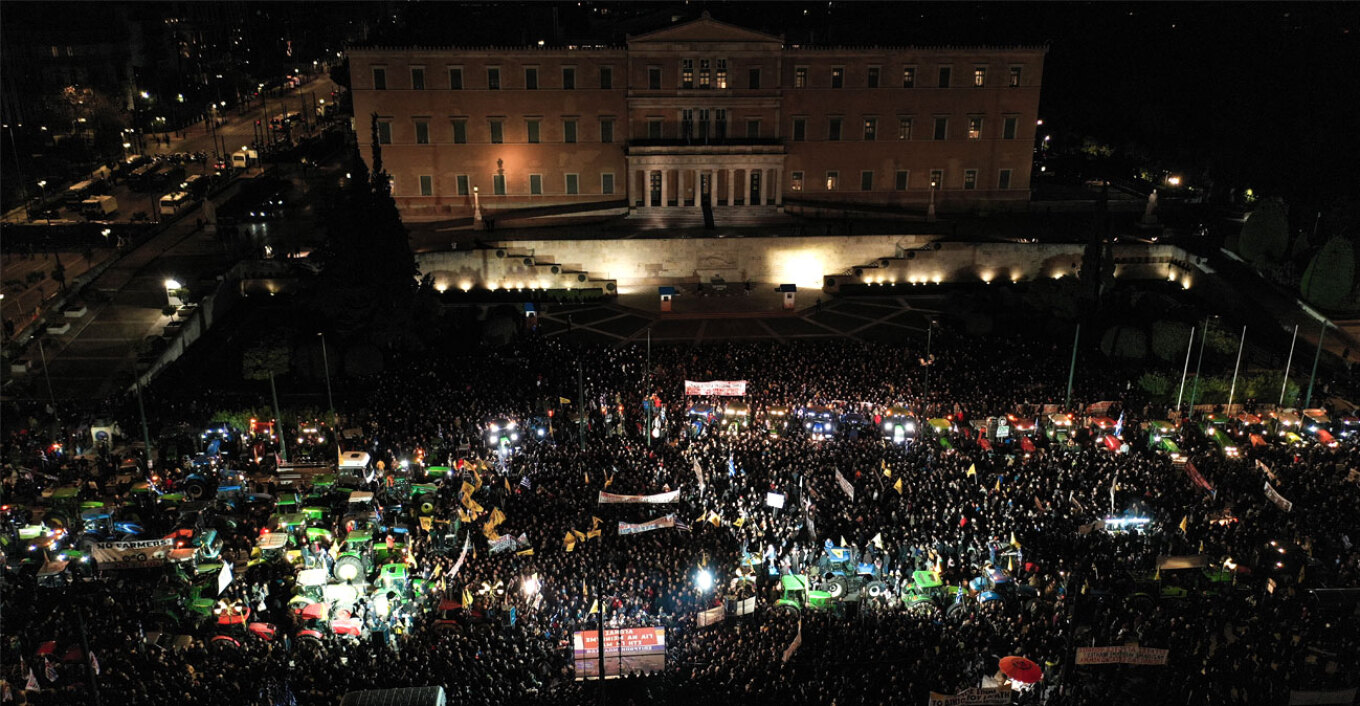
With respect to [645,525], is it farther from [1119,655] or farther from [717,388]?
[1119,655]

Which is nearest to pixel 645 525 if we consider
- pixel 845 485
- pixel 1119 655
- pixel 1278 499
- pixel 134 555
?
pixel 845 485

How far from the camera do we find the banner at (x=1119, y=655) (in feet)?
66.6

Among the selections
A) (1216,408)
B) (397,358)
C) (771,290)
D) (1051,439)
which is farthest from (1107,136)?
(397,358)

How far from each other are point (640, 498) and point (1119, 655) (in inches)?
492

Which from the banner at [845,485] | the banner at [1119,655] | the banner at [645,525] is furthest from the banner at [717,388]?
the banner at [1119,655]

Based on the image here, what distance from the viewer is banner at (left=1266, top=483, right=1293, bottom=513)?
88.5ft

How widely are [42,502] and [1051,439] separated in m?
31.4

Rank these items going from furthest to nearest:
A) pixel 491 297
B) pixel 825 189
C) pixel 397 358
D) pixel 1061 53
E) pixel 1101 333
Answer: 1. pixel 1061 53
2. pixel 825 189
3. pixel 491 297
4. pixel 1101 333
5. pixel 397 358

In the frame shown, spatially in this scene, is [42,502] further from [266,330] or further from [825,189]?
[825,189]

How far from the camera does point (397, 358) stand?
39656 millimetres

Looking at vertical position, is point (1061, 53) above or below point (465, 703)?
above

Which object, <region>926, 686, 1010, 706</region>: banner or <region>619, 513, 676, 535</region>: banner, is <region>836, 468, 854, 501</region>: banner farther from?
<region>926, 686, 1010, 706</region>: banner

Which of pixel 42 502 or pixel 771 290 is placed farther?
pixel 771 290

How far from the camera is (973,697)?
1923 centimetres
